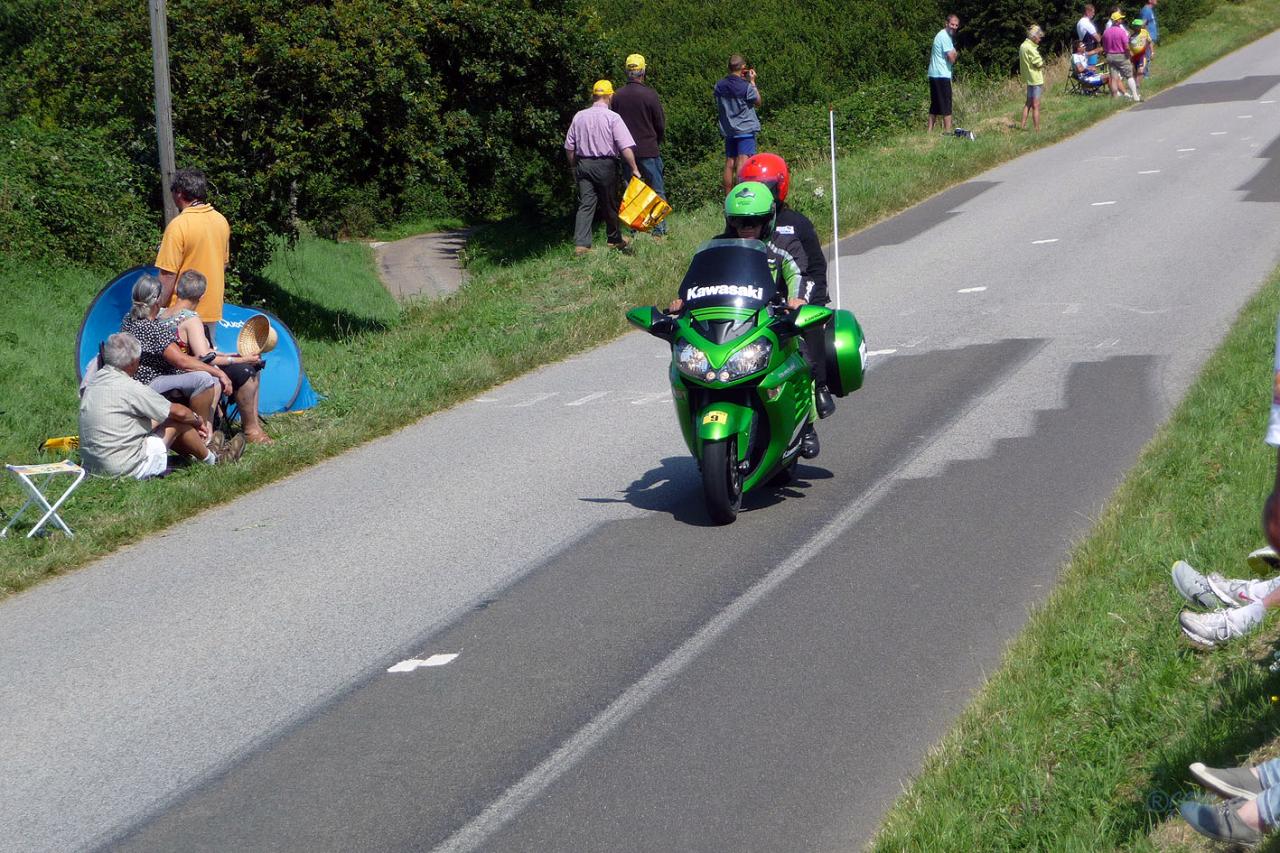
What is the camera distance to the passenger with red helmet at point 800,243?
9172mm

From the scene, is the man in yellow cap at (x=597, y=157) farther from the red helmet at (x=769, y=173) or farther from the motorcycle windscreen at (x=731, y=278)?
the motorcycle windscreen at (x=731, y=278)

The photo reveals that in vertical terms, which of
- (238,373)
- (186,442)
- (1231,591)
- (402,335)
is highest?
(238,373)

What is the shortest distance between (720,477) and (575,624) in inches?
61.0

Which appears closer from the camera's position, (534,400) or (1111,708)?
(1111,708)

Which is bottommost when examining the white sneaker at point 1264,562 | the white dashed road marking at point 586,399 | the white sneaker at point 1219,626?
the white dashed road marking at point 586,399

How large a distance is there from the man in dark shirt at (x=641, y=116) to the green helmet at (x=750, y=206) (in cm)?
941

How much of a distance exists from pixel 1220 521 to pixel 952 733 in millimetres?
2350

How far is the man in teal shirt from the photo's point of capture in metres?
24.1

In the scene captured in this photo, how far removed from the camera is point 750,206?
8.88 m

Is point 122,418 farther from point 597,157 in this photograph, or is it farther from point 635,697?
point 597,157

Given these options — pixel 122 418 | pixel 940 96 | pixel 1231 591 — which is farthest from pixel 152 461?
pixel 940 96

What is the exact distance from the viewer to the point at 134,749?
5828mm

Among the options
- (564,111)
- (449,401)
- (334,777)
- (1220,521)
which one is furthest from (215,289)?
(564,111)

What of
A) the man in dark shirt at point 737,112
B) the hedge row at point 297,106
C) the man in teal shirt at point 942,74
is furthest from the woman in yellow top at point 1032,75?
the man in dark shirt at point 737,112
